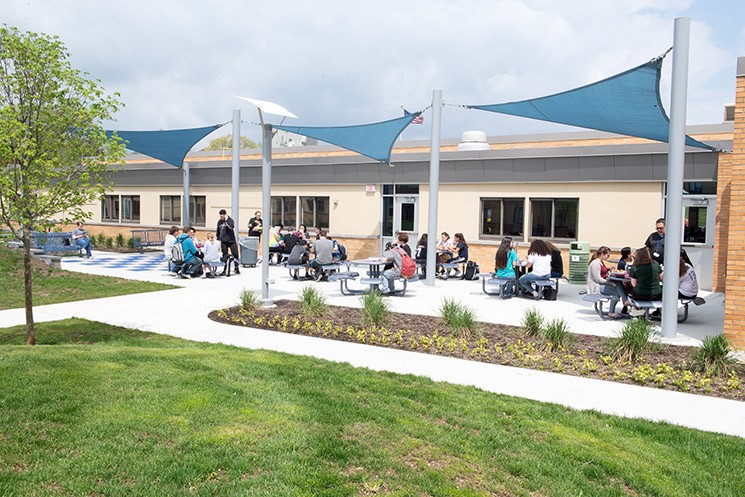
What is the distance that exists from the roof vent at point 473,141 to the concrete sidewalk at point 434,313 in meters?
5.66

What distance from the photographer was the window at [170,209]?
2959 centimetres

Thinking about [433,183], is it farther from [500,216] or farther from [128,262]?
[128,262]

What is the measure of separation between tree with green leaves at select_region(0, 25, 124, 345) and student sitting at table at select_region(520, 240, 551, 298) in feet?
30.0

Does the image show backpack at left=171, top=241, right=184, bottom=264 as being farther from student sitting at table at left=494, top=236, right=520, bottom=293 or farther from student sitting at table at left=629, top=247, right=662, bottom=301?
student sitting at table at left=629, top=247, right=662, bottom=301

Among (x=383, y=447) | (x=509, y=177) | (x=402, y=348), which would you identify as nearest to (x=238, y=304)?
(x=402, y=348)

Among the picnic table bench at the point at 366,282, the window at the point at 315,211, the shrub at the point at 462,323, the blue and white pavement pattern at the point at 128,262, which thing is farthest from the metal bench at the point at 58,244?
the shrub at the point at 462,323

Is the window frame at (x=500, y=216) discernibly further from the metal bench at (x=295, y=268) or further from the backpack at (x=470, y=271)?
the metal bench at (x=295, y=268)

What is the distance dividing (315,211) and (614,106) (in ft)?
45.7

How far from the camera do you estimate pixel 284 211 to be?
2625 centimetres

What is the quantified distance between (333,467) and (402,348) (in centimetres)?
505

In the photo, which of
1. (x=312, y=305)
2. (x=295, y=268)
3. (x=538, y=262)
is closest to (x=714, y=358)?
(x=312, y=305)

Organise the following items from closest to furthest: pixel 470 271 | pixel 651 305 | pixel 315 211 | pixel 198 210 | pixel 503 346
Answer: pixel 503 346
pixel 651 305
pixel 470 271
pixel 315 211
pixel 198 210

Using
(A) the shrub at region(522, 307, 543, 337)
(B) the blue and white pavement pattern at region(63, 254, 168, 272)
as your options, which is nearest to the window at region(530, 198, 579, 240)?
(A) the shrub at region(522, 307, 543, 337)

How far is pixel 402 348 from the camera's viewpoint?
30.4 ft
